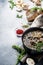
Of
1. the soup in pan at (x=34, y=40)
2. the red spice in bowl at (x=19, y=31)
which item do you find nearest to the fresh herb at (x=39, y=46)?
the soup in pan at (x=34, y=40)

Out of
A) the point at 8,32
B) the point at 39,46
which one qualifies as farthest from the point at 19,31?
the point at 39,46

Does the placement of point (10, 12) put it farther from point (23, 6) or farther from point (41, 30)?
point (41, 30)

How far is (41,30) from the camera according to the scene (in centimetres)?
197

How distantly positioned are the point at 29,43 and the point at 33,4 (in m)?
0.68

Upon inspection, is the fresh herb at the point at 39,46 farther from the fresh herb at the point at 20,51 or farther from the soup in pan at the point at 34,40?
the fresh herb at the point at 20,51

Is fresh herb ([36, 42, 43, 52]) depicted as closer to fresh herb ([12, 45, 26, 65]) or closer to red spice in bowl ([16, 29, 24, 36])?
fresh herb ([12, 45, 26, 65])

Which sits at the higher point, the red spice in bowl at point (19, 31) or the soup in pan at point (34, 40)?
the soup in pan at point (34, 40)

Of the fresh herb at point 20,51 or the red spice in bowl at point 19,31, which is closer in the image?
the fresh herb at point 20,51

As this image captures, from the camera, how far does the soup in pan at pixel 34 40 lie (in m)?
1.78

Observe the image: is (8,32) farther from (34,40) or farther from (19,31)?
(34,40)

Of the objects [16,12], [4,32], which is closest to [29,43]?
[4,32]

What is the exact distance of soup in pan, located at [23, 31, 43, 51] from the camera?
178 centimetres

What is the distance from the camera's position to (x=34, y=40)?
6.13ft

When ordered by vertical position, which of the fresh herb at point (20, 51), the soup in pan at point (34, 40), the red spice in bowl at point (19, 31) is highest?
the soup in pan at point (34, 40)
